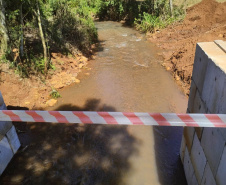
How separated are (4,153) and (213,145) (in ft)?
13.1

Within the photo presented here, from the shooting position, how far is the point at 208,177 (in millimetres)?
2818

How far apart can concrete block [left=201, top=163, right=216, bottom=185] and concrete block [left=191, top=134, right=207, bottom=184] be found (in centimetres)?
9

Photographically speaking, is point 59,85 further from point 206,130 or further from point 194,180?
point 206,130

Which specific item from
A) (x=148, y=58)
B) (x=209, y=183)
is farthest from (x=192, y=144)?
(x=148, y=58)

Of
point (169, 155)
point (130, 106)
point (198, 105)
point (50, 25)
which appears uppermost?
point (50, 25)

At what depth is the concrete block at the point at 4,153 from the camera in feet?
13.2

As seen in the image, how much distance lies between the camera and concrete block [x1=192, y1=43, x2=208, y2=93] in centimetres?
296

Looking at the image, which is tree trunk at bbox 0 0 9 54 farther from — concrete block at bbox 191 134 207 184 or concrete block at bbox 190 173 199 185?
concrete block at bbox 190 173 199 185

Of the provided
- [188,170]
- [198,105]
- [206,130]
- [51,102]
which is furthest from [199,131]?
[51,102]

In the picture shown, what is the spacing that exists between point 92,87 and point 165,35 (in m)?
8.08

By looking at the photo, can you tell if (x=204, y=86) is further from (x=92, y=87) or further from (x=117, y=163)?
(x=92, y=87)

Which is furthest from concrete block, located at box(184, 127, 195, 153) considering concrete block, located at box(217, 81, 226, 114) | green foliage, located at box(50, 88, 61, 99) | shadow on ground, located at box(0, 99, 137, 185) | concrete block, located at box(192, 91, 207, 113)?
green foliage, located at box(50, 88, 61, 99)

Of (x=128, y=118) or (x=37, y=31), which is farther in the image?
(x=37, y=31)

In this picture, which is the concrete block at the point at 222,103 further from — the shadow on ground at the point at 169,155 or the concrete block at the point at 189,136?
the shadow on ground at the point at 169,155
